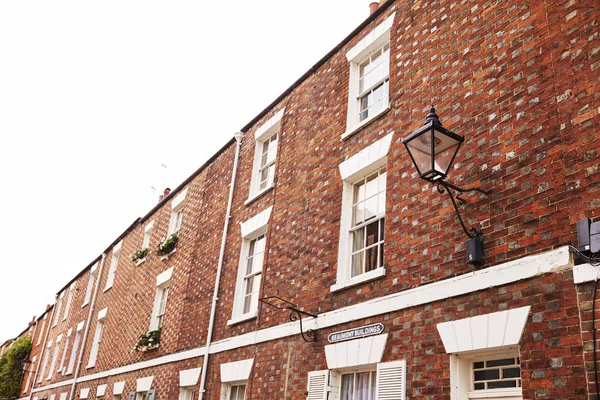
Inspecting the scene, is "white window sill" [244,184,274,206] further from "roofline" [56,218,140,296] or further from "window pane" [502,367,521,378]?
"roofline" [56,218,140,296]

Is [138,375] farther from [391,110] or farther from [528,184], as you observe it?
[528,184]

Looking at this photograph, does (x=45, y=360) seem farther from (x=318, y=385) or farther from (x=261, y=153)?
(x=318, y=385)

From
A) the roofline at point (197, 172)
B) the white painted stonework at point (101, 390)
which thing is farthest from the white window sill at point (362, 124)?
the white painted stonework at point (101, 390)

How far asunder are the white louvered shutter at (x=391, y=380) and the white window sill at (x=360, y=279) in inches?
48.7

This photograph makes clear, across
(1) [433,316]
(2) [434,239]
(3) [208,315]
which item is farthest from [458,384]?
(3) [208,315]

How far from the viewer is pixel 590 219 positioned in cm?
566

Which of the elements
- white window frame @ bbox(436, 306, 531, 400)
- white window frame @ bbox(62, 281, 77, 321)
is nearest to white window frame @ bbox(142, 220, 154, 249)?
white window frame @ bbox(62, 281, 77, 321)

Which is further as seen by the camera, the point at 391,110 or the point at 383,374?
the point at 391,110

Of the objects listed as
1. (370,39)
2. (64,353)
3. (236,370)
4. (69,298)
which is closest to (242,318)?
(236,370)

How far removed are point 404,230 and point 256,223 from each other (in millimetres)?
4716

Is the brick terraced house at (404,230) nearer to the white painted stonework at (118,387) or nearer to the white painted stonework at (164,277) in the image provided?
the white painted stonework at (164,277)

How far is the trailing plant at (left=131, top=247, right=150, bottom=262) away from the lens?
18688 millimetres

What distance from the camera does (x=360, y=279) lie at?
852 cm

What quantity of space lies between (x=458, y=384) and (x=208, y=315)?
7.41m
